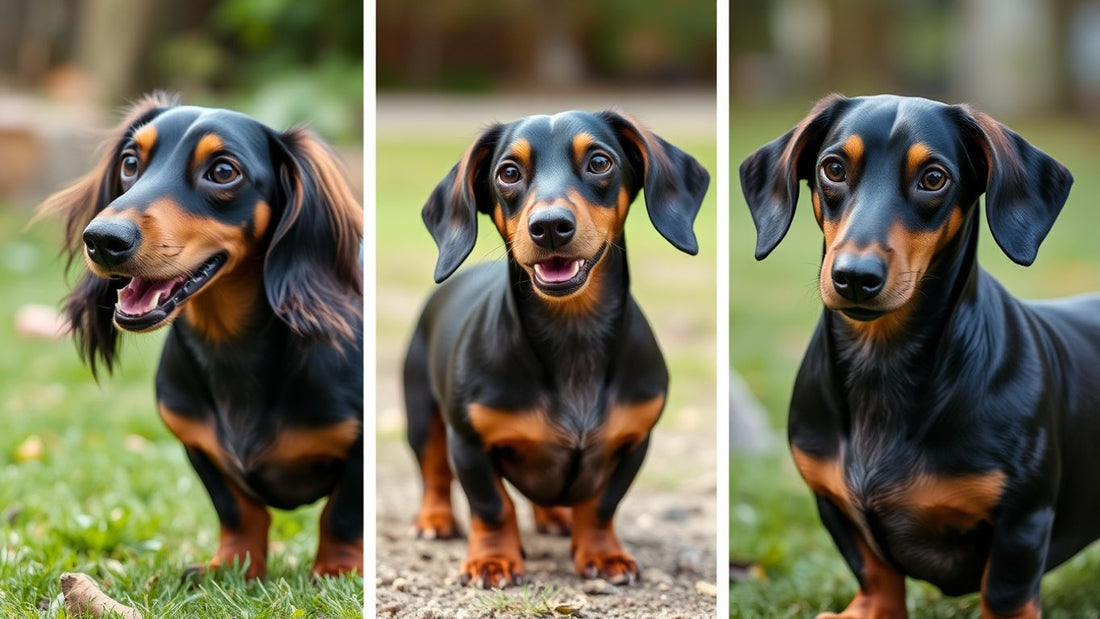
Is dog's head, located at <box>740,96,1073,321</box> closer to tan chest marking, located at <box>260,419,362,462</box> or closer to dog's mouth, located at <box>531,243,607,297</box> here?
dog's mouth, located at <box>531,243,607,297</box>

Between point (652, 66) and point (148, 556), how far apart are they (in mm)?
6753

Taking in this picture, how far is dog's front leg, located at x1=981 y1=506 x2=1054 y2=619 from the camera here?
3191mm

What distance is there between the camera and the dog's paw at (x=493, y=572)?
3795 millimetres

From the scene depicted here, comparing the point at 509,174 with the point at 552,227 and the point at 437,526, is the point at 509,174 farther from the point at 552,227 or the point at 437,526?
the point at 437,526

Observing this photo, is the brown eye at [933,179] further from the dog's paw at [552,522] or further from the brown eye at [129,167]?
the brown eye at [129,167]

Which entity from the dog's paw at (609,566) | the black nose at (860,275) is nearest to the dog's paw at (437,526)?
the dog's paw at (609,566)

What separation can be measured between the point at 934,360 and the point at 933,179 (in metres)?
0.51

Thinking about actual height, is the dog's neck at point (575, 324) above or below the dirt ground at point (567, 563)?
above

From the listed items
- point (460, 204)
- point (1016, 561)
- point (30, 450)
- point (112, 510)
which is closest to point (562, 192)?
point (460, 204)

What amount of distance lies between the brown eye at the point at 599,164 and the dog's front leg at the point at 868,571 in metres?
1.17

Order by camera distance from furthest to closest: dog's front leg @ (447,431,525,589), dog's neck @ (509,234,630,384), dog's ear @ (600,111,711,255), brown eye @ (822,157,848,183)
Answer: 1. dog's front leg @ (447,431,525,589)
2. dog's neck @ (509,234,630,384)
3. dog's ear @ (600,111,711,255)
4. brown eye @ (822,157,848,183)

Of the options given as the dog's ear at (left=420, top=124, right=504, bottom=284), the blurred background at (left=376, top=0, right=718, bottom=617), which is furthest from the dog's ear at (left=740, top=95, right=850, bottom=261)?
the dog's ear at (left=420, top=124, right=504, bottom=284)

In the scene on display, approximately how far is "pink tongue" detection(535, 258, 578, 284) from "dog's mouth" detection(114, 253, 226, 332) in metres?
0.96

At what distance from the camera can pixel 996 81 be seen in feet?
47.5
